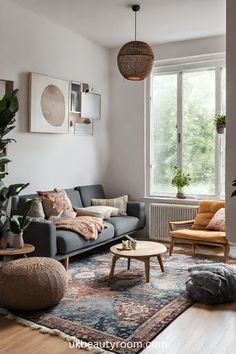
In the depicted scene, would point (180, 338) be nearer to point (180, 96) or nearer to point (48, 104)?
point (48, 104)

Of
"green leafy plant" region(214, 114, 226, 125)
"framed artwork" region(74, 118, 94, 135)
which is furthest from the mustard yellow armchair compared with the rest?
"framed artwork" region(74, 118, 94, 135)

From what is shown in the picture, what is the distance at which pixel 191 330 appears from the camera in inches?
118

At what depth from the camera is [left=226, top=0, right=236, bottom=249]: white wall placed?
12.8ft

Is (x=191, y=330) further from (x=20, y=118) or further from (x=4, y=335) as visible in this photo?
(x=20, y=118)

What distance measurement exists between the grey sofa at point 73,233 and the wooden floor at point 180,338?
3.68 ft

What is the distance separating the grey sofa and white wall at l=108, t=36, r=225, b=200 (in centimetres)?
64

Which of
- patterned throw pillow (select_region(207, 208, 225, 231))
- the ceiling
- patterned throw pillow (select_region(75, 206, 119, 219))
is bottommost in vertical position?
patterned throw pillow (select_region(207, 208, 225, 231))

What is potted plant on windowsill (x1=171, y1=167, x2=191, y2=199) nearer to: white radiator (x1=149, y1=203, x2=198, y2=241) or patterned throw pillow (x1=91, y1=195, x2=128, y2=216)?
white radiator (x1=149, y1=203, x2=198, y2=241)

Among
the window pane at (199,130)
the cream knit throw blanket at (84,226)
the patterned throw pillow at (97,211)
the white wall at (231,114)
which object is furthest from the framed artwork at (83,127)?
the white wall at (231,114)

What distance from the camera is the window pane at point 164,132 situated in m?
6.30

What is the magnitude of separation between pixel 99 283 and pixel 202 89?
3448mm

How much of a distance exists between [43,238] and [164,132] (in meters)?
3.00

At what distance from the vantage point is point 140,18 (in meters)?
5.11

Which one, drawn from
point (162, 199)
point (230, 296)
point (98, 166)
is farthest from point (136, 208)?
point (230, 296)
